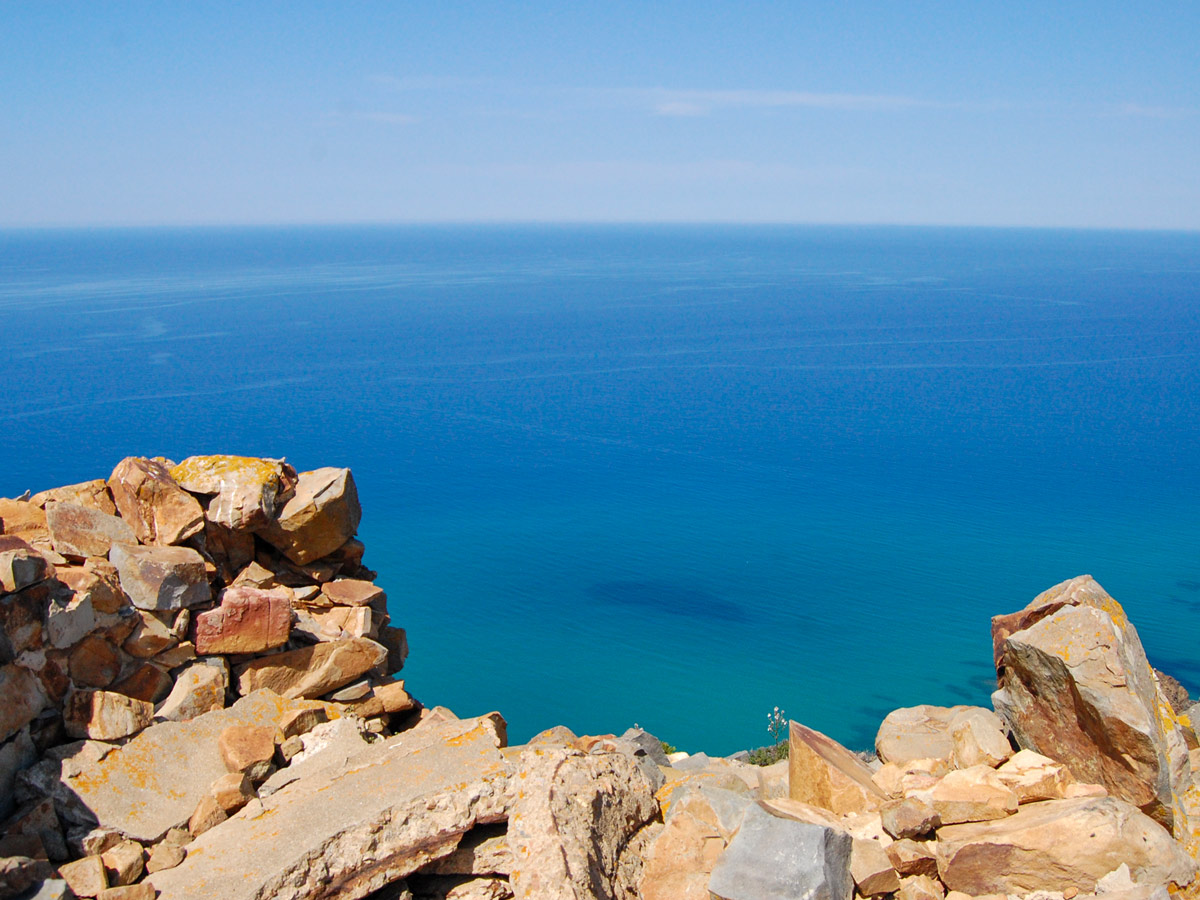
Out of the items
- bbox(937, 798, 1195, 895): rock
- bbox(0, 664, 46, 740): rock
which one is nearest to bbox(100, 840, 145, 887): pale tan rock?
bbox(0, 664, 46, 740): rock

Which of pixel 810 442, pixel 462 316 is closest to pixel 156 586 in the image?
pixel 810 442

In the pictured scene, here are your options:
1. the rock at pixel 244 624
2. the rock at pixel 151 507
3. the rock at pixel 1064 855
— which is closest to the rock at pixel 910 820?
the rock at pixel 1064 855

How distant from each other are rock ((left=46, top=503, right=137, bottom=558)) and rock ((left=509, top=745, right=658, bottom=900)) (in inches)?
244

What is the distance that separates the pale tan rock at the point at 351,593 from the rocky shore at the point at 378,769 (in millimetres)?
35

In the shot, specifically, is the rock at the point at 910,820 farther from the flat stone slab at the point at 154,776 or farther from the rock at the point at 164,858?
the flat stone slab at the point at 154,776

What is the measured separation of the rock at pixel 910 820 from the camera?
9.57 metres

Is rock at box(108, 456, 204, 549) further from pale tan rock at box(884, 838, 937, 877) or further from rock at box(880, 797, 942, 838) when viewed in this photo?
pale tan rock at box(884, 838, 937, 877)

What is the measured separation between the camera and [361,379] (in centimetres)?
11894

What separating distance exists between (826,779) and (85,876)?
24.0 feet

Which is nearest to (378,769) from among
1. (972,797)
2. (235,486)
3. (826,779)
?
(826,779)

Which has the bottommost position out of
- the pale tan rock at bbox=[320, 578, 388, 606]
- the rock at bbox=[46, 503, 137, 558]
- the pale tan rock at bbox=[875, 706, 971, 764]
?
the pale tan rock at bbox=[875, 706, 971, 764]

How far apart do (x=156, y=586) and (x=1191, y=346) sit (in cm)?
16517

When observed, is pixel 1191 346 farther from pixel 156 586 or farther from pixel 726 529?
pixel 156 586

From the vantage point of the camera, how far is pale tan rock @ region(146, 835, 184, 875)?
30.4ft
